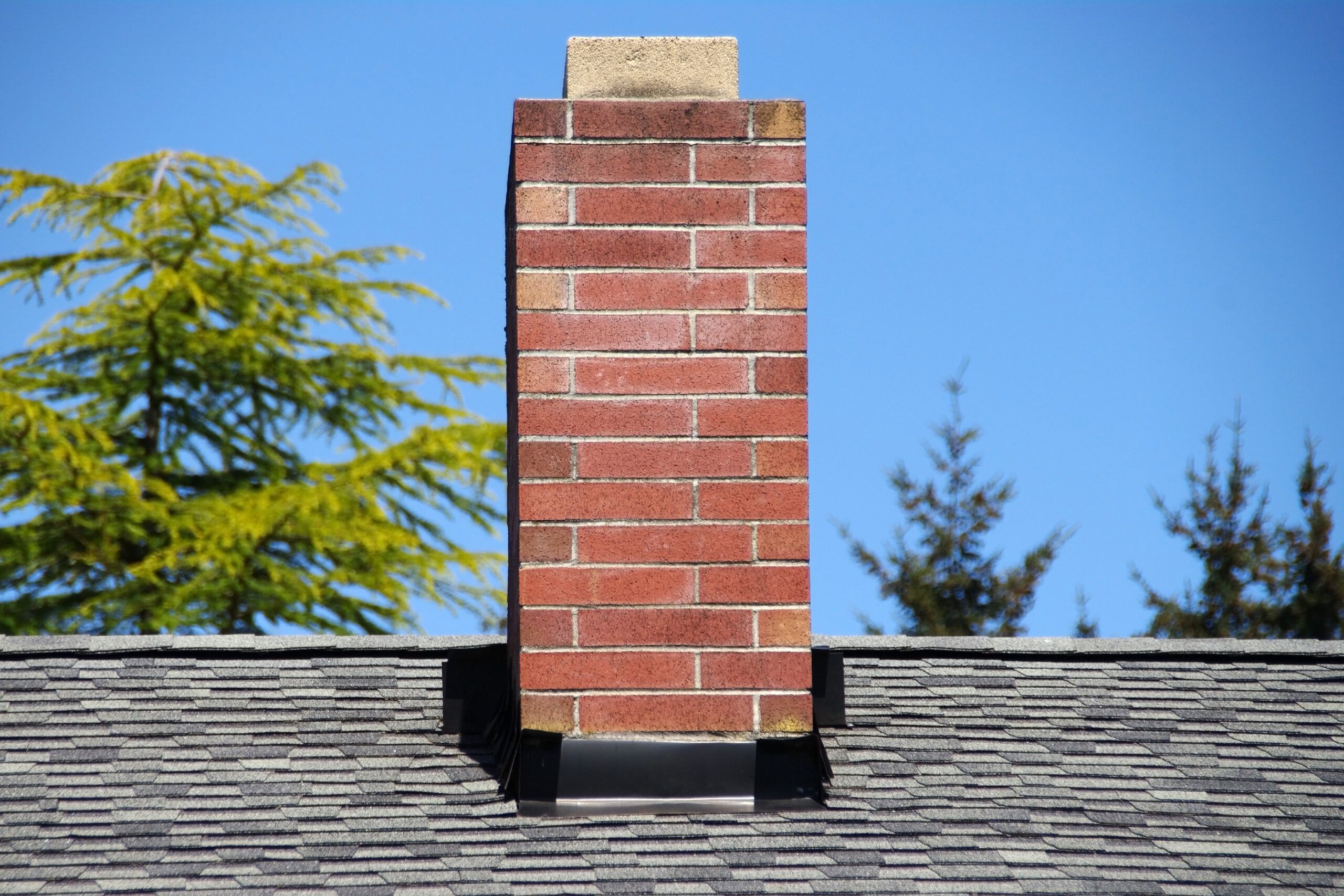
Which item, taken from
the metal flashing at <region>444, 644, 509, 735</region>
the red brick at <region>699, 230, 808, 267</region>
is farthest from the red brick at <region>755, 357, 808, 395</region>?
the metal flashing at <region>444, 644, 509, 735</region>

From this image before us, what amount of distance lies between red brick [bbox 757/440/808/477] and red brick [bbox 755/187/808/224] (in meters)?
0.54

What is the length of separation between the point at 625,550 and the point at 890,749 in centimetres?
94

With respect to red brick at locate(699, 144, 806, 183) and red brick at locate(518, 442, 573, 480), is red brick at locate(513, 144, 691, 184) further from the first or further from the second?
red brick at locate(518, 442, 573, 480)

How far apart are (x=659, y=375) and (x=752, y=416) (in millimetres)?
243

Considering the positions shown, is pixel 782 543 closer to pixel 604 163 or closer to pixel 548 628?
pixel 548 628

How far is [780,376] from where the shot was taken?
299 centimetres

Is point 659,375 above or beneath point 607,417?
above

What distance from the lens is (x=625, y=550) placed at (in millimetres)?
2939

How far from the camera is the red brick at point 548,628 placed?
2.91m

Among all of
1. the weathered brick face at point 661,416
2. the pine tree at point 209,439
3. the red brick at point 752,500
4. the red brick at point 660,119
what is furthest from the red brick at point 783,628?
the pine tree at point 209,439

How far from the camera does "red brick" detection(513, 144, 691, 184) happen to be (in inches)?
120

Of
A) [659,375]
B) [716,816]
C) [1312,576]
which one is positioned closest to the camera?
[716,816]

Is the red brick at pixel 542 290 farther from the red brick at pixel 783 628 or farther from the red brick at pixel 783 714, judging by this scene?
the red brick at pixel 783 714

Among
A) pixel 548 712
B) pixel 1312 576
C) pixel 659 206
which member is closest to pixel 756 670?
pixel 548 712
